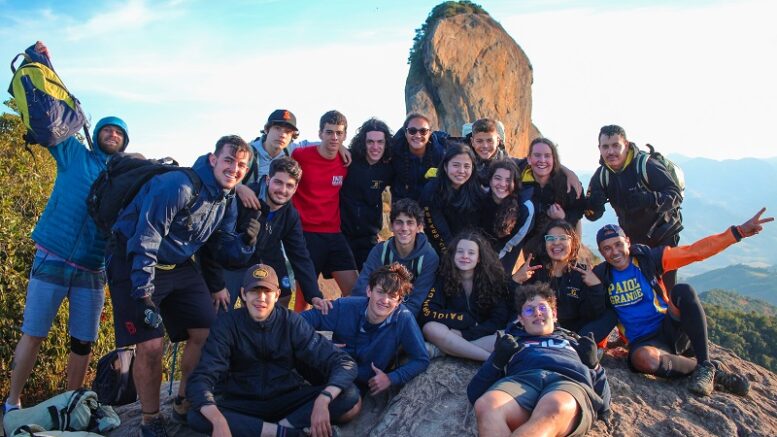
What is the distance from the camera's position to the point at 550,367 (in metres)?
4.00

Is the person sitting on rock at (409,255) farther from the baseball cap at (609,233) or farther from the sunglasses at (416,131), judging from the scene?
the baseball cap at (609,233)

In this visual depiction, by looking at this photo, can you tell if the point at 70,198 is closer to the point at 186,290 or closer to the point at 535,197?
the point at 186,290

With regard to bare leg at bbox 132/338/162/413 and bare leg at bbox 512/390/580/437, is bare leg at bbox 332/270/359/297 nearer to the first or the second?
bare leg at bbox 132/338/162/413

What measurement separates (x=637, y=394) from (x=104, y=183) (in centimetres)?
470

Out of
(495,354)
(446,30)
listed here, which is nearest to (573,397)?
(495,354)

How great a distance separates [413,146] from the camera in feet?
20.8

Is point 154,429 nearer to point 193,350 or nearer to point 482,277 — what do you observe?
point 193,350

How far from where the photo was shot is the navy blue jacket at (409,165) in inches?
250

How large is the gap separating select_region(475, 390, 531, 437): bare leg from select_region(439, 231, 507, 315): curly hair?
1.44 meters

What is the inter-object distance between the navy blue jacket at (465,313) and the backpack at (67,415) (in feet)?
9.40

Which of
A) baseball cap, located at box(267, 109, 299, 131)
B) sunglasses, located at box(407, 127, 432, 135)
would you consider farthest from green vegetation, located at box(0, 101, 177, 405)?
sunglasses, located at box(407, 127, 432, 135)

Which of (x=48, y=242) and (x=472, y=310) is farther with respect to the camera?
(x=472, y=310)

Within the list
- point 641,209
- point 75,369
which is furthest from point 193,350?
point 641,209

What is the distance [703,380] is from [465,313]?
2060mm
